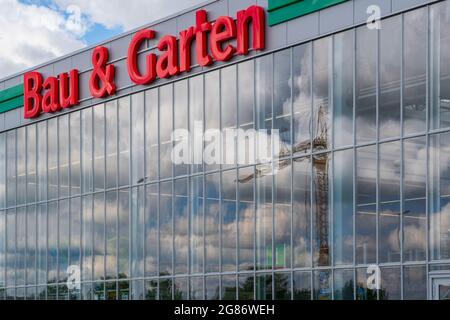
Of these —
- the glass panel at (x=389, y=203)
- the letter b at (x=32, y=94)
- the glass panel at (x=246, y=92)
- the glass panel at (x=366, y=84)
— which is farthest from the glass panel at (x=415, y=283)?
the letter b at (x=32, y=94)

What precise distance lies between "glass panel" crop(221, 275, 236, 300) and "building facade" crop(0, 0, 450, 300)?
0.07m

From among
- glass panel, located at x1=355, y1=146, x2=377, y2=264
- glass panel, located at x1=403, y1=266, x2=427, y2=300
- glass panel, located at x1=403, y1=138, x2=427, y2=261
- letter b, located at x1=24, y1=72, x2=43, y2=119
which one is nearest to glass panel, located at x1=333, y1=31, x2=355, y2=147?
glass panel, located at x1=355, y1=146, x2=377, y2=264

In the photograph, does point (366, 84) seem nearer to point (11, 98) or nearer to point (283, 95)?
point (283, 95)

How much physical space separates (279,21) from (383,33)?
3.89 meters

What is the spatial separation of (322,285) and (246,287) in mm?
3181

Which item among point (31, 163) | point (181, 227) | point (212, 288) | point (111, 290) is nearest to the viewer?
point (212, 288)

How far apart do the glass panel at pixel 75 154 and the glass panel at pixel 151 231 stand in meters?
4.48

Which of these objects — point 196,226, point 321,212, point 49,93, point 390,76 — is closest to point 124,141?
point 49,93

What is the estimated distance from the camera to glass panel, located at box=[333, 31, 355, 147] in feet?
89.5

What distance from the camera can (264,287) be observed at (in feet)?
96.1

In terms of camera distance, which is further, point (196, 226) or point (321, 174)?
point (196, 226)

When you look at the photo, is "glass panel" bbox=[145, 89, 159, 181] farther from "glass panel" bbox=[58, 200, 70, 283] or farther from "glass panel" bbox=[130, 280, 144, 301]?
"glass panel" bbox=[58, 200, 70, 283]

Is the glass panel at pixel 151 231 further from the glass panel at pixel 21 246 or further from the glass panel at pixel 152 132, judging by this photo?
the glass panel at pixel 21 246

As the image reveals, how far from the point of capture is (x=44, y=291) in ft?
127
